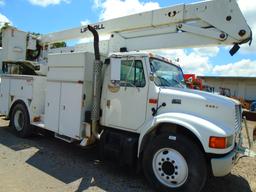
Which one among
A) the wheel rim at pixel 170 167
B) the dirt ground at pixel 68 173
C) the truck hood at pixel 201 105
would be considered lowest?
the dirt ground at pixel 68 173

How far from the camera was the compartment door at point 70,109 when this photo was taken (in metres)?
5.88

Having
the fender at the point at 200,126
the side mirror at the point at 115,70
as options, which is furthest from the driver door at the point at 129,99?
the fender at the point at 200,126

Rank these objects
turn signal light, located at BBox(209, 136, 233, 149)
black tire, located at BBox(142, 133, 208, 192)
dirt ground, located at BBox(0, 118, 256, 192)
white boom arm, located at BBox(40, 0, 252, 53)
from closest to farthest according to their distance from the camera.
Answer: turn signal light, located at BBox(209, 136, 233, 149)
black tire, located at BBox(142, 133, 208, 192)
dirt ground, located at BBox(0, 118, 256, 192)
white boom arm, located at BBox(40, 0, 252, 53)

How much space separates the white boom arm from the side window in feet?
2.85

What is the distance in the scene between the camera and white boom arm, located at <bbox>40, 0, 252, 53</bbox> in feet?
16.0

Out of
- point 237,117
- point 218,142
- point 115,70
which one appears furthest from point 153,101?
point 237,117

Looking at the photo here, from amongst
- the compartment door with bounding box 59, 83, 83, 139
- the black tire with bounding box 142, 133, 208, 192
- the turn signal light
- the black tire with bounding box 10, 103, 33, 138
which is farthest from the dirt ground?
the turn signal light

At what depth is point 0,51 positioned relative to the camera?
896 cm

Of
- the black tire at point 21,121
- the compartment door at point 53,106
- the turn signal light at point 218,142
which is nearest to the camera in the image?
the turn signal light at point 218,142

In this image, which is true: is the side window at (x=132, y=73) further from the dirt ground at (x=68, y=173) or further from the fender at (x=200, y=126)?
the dirt ground at (x=68, y=173)

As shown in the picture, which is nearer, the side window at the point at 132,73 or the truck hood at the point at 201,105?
the truck hood at the point at 201,105

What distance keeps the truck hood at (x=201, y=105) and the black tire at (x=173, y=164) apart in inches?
19.5

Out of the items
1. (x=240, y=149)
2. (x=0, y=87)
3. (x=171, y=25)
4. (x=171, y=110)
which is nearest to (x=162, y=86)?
(x=171, y=110)

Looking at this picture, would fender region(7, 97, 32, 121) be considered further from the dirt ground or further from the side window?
the side window
